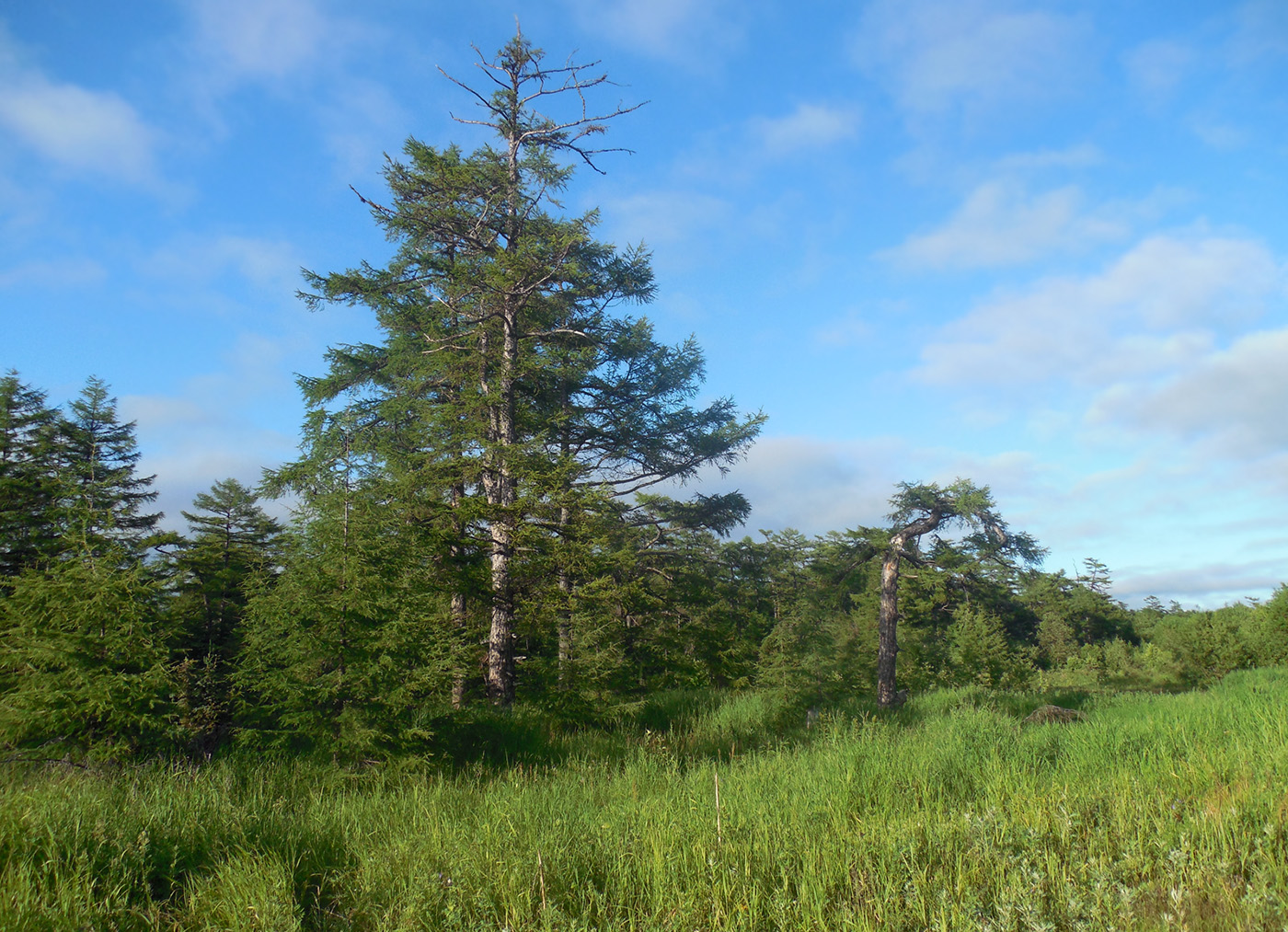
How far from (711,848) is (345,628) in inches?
220

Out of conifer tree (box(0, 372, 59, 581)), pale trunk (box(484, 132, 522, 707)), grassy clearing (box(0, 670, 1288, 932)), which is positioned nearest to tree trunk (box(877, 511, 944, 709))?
pale trunk (box(484, 132, 522, 707))

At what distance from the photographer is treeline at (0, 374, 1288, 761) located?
736 centimetres

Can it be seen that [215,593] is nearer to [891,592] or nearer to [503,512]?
[503,512]

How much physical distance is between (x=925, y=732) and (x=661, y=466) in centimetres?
1474

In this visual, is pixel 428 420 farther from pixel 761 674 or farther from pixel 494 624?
pixel 761 674

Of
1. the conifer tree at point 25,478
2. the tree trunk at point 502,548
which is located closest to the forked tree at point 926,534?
the tree trunk at point 502,548

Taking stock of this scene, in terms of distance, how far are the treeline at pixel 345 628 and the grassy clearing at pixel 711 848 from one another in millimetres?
1025

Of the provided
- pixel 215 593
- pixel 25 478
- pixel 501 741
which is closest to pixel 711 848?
pixel 501 741

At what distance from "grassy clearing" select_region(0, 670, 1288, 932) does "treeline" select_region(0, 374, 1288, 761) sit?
102 cm

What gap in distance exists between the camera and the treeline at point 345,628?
7355 mm

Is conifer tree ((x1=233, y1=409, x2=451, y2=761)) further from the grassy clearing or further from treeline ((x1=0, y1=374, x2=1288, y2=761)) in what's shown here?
the grassy clearing

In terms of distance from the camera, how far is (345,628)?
8242 mm

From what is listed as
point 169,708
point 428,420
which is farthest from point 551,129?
point 169,708

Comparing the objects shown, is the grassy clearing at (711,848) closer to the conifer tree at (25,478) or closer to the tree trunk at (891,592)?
the tree trunk at (891,592)
